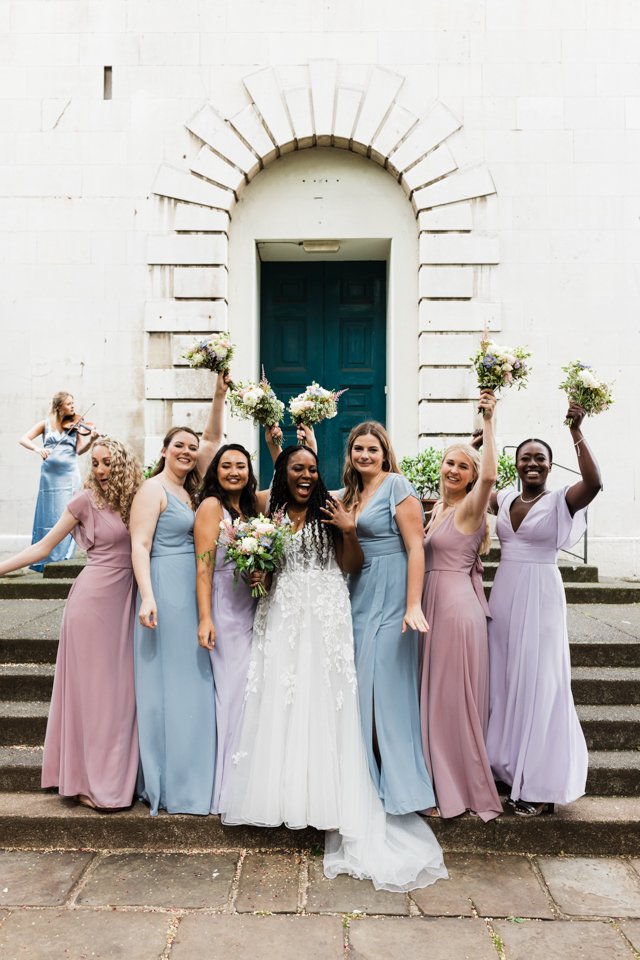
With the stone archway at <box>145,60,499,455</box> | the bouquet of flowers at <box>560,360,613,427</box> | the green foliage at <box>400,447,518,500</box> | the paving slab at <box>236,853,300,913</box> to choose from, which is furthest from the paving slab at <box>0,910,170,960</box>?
the stone archway at <box>145,60,499,455</box>

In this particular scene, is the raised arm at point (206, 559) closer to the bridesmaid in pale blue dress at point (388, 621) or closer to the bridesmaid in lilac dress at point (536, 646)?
the bridesmaid in pale blue dress at point (388, 621)

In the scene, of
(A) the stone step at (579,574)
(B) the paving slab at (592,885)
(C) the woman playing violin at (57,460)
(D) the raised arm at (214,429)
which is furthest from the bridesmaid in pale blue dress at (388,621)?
(C) the woman playing violin at (57,460)

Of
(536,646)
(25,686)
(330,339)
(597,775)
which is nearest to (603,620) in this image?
(597,775)

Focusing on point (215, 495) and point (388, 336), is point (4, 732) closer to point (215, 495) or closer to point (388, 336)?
point (215, 495)

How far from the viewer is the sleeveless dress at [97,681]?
4.34 m

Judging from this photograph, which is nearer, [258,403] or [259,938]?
[259,938]

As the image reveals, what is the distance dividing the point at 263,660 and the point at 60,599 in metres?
3.90

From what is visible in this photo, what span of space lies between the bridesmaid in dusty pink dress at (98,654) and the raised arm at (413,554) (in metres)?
1.52

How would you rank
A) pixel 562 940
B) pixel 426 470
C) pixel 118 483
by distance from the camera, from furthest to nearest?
pixel 426 470 < pixel 118 483 < pixel 562 940

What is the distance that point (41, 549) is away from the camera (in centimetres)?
448

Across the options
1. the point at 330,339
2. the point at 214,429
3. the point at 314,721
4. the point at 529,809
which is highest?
the point at 330,339

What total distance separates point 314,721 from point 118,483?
5.51ft

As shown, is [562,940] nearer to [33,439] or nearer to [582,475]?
[582,475]

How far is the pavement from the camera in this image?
3268 mm
